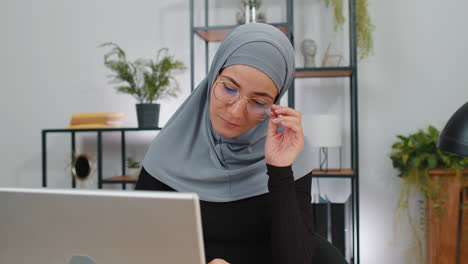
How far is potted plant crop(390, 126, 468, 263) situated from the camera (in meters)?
2.10

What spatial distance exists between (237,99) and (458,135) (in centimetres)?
51

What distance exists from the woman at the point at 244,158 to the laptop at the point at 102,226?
1.66ft

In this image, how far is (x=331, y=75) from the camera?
2426mm

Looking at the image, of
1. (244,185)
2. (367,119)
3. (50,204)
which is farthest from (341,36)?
(50,204)

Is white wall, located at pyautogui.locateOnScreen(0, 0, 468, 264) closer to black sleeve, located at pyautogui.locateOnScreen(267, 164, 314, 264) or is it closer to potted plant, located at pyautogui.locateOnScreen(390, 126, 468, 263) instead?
potted plant, located at pyautogui.locateOnScreen(390, 126, 468, 263)

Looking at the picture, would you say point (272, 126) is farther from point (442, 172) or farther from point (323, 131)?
point (442, 172)

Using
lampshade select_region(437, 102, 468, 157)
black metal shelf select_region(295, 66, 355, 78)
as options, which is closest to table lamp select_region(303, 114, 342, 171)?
black metal shelf select_region(295, 66, 355, 78)

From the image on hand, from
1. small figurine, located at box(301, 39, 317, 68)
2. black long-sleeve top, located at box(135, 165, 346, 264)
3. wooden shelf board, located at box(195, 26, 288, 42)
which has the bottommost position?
black long-sleeve top, located at box(135, 165, 346, 264)

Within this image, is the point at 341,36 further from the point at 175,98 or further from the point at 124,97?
the point at 124,97

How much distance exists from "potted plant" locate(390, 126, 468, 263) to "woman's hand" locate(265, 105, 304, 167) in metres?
1.36

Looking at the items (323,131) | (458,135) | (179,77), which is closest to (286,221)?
(458,135)

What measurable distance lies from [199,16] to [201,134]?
1578 mm

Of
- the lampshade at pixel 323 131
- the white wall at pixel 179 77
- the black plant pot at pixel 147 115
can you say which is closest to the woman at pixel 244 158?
the lampshade at pixel 323 131

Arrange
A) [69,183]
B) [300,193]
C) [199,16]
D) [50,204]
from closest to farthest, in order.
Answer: [50,204] < [300,193] < [199,16] < [69,183]
